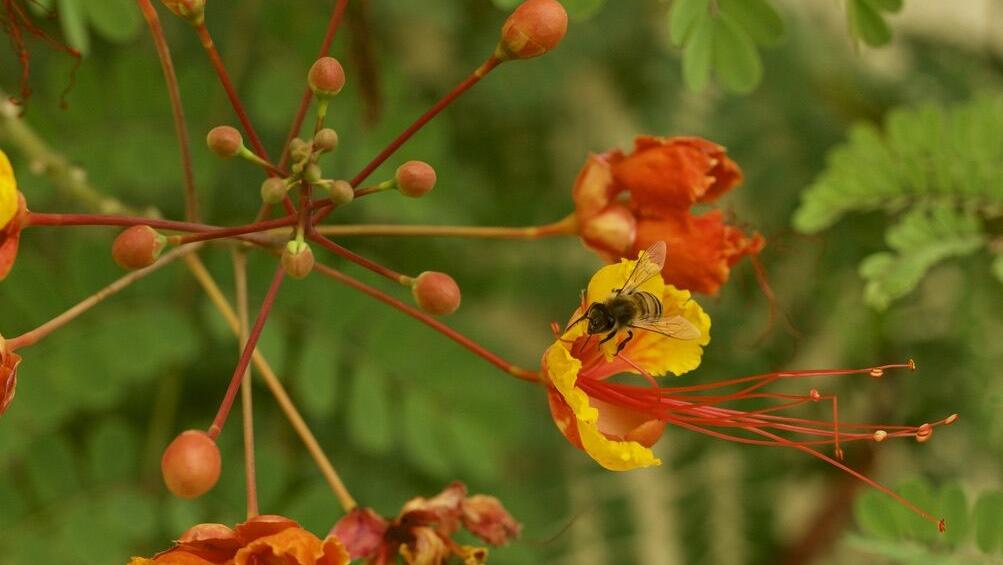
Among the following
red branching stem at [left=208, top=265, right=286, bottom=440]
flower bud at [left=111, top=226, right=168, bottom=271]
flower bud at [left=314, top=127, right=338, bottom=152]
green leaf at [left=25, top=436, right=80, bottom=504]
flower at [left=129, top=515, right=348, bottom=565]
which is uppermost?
flower bud at [left=111, top=226, right=168, bottom=271]

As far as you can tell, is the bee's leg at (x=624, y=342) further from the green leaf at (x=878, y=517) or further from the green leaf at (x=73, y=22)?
the green leaf at (x=73, y=22)

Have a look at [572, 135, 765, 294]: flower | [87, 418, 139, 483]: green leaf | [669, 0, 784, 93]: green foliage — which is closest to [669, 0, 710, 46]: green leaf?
[669, 0, 784, 93]: green foliage

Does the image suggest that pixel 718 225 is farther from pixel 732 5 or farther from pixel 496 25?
pixel 496 25

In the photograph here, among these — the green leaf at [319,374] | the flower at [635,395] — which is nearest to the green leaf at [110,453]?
the green leaf at [319,374]

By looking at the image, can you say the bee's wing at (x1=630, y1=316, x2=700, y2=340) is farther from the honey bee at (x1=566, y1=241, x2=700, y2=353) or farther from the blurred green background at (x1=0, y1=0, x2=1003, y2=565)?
the blurred green background at (x1=0, y1=0, x2=1003, y2=565)

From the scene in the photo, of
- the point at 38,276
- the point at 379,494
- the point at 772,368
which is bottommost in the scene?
the point at 772,368

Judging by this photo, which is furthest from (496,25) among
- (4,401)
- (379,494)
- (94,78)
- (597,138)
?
(4,401)
